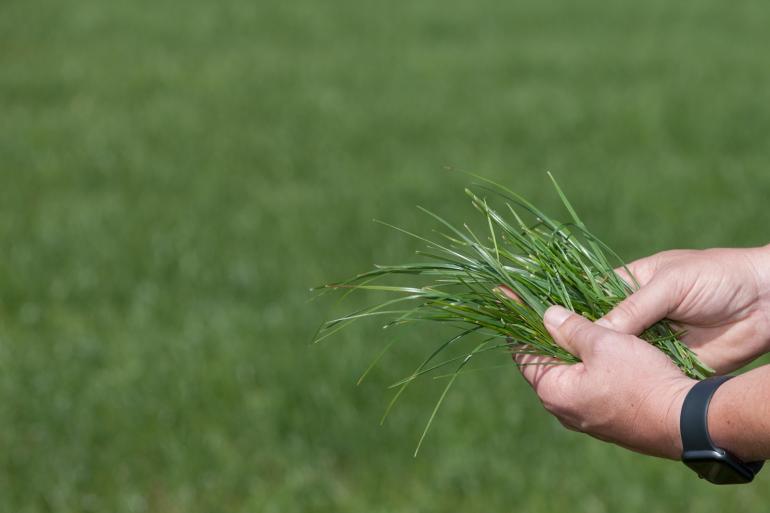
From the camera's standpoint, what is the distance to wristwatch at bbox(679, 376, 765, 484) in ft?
5.57

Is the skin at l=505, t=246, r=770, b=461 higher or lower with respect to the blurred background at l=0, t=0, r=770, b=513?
higher

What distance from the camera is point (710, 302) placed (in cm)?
201

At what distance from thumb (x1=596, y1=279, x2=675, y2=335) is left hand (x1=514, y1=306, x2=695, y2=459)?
3 centimetres

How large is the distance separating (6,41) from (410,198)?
6662 mm

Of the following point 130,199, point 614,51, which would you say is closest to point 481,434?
point 130,199

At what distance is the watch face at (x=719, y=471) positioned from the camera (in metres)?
1.71

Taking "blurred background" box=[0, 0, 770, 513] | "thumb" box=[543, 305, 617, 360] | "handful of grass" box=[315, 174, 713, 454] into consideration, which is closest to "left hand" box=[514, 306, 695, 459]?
"thumb" box=[543, 305, 617, 360]

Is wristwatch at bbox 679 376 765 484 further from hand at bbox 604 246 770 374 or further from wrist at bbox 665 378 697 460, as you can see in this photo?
hand at bbox 604 246 770 374

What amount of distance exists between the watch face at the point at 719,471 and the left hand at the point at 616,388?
0.14 feet

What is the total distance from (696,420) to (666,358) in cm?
18

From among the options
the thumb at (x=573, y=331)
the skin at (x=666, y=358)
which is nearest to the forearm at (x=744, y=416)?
the skin at (x=666, y=358)

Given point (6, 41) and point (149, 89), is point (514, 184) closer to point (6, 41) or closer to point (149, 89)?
point (149, 89)

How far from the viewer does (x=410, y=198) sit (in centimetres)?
667

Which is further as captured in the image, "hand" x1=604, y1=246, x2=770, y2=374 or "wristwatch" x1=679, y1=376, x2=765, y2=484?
"hand" x1=604, y1=246, x2=770, y2=374
